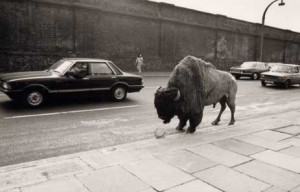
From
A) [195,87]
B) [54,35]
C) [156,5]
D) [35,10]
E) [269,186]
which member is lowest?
[269,186]

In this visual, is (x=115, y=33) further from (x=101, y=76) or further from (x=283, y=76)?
(x=101, y=76)

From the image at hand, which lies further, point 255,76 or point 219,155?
point 255,76

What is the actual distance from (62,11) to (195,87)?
16.8 m

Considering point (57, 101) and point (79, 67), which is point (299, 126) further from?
point (57, 101)

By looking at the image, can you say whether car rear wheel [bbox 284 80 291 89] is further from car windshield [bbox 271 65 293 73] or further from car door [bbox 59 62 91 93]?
car door [bbox 59 62 91 93]

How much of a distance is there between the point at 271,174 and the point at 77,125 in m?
4.96

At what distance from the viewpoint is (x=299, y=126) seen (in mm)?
7461

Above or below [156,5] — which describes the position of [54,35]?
below

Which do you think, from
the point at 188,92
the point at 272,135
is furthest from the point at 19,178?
the point at 272,135

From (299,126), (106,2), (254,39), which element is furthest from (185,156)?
(254,39)

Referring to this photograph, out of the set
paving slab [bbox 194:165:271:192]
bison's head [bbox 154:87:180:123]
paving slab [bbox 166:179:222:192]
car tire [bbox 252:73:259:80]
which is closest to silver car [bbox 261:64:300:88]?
car tire [bbox 252:73:259:80]

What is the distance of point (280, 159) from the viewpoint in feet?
16.3

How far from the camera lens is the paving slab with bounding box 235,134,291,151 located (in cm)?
567

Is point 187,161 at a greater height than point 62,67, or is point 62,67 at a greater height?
point 62,67
